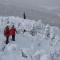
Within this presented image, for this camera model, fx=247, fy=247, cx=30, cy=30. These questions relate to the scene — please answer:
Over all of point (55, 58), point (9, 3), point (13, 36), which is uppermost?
point (9, 3)

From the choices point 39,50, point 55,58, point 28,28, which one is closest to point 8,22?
point 28,28

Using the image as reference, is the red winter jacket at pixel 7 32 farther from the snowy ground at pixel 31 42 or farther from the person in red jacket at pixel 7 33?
the snowy ground at pixel 31 42

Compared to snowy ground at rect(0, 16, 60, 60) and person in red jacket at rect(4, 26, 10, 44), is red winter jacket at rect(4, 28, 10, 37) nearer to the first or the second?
person in red jacket at rect(4, 26, 10, 44)

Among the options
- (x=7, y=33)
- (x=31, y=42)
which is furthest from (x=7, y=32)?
(x=31, y=42)

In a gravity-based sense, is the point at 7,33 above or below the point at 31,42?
above

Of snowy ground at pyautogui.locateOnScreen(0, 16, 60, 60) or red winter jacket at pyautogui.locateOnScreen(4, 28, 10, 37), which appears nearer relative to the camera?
snowy ground at pyautogui.locateOnScreen(0, 16, 60, 60)

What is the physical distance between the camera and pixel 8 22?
4.90 m

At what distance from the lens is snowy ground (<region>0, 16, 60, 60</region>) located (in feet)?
11.9

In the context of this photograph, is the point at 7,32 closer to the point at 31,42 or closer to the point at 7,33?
the point at 7,33

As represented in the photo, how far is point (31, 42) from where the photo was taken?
4277mm

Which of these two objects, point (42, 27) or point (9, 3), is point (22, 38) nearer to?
point (42, 27)

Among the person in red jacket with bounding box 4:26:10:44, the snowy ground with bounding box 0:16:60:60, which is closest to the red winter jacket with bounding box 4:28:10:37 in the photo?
the person in red jacket with bounding box 4:26:10:44

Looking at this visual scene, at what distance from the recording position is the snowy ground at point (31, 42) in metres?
3.61

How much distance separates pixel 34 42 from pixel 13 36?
1.24 feet
